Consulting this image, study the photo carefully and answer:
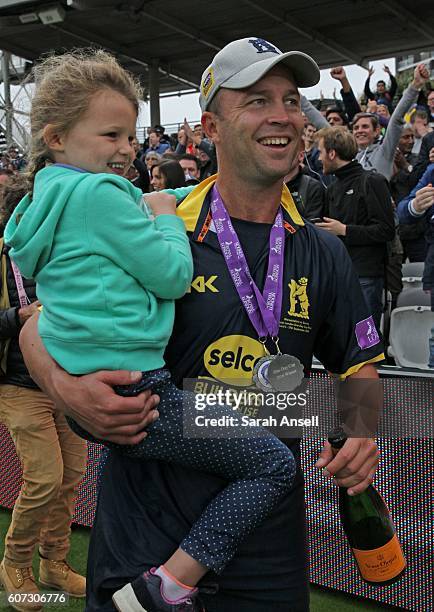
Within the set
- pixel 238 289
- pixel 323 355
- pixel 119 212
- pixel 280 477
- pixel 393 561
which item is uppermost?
pixel 119 212

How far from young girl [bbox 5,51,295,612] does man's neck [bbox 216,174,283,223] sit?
23 cm

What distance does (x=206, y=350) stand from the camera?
6.88ft

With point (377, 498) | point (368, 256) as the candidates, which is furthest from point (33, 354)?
point (368, 256)

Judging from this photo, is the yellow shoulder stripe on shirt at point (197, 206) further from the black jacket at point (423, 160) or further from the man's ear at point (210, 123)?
the black jacket at point (423, 160)

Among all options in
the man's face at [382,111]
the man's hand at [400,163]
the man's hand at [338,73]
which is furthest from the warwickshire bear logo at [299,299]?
the man's face at [382,111]

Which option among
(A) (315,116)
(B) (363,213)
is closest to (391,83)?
(A) (315,116)

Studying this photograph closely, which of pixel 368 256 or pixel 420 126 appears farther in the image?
pixel 420 126

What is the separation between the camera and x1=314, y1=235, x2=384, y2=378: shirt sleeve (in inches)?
89.0

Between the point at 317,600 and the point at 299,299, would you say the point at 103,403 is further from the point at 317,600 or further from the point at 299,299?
the point at 317,600

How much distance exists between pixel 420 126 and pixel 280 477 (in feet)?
24.9

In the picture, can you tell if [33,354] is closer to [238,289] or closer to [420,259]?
[238,289]

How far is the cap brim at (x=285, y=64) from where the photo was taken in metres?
2.10

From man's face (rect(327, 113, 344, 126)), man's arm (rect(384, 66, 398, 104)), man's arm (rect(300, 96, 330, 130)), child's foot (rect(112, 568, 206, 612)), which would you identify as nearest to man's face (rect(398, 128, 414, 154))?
man's face (rect(327, 113, 344, 126))

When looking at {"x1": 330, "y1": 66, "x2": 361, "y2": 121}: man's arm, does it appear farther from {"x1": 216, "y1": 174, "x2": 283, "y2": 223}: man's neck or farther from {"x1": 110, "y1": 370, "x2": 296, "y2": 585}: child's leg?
{"x1": 110, "y1": 370, "x2": 296, "y2": 585}: child's leg
